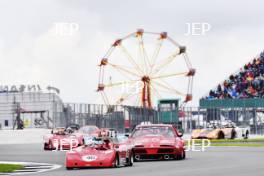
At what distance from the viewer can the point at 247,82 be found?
8494cm

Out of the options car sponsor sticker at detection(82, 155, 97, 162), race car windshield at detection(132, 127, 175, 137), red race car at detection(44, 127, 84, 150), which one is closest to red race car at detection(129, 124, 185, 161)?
race car windshield at detection(132, 127, 175, 137)

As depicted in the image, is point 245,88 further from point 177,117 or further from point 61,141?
point 61,141

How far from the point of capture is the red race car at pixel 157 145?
1041 inches

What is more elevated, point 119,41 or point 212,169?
point 119,41

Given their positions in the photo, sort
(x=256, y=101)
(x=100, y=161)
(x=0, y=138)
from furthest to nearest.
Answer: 1. (x=256, y=101)
2. (x=0, y=138)
3. (x=100, y=161)

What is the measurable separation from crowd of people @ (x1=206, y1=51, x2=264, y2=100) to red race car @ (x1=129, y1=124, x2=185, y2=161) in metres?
57.7

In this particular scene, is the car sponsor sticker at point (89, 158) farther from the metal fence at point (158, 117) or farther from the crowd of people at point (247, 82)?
the crowd of people at point (247, 82)

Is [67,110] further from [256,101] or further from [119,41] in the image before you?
[119,41]

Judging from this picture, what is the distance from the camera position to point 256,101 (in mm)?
85125

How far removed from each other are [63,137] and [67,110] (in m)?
25.0

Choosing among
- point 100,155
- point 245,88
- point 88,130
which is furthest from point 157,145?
point 245,88

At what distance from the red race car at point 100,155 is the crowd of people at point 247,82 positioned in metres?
61.8

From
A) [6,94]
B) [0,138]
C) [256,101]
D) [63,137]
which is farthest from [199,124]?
[6,94]

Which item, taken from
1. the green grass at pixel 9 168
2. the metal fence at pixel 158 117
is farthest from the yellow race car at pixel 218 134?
the green grass at pixel 9 168
